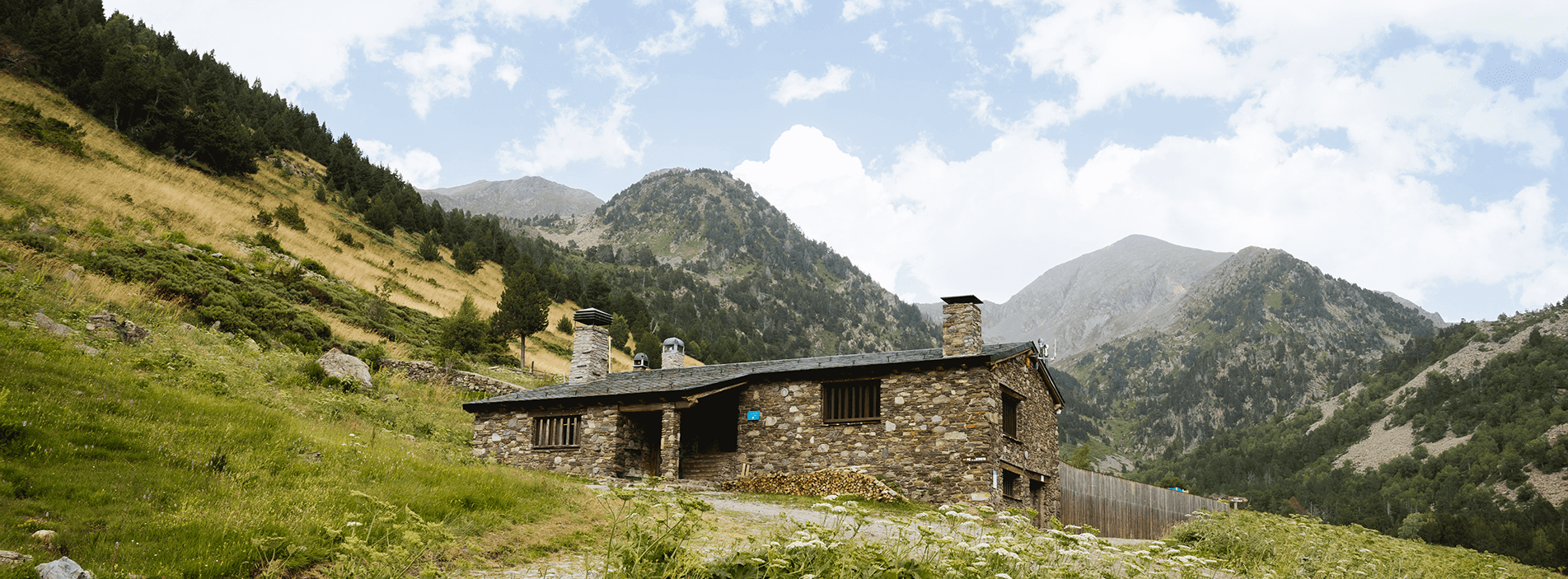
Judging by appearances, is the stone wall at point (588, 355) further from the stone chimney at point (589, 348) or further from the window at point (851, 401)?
the window at point (851, 401)

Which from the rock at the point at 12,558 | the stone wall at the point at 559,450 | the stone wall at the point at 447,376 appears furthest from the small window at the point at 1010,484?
the rock at the point at 12,558

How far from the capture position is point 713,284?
419ft

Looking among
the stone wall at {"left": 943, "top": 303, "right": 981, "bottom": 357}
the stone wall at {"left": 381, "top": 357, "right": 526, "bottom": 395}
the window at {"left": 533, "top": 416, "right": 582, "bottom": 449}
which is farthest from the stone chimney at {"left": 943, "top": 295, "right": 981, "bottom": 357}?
the stone wall at {"left": 381, "top": 357, "right": 526, "bottom": 395}

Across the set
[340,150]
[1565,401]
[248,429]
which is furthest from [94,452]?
[1565,401]

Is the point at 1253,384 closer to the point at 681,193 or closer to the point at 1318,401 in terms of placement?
the point at 1318,401

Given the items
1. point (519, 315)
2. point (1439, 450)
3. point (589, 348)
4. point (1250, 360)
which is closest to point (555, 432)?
point (589, 348)

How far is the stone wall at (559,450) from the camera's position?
19750 mm

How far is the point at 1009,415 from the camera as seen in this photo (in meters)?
20.6

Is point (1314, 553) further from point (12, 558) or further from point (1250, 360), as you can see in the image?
point (1250, 360)

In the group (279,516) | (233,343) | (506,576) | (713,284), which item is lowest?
A: (506,576)

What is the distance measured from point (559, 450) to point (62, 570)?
15.2m

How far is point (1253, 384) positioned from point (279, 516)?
559 feet

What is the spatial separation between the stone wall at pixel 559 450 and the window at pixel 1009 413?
9.63m

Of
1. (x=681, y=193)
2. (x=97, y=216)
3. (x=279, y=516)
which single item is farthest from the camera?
(x=681, y=193)
